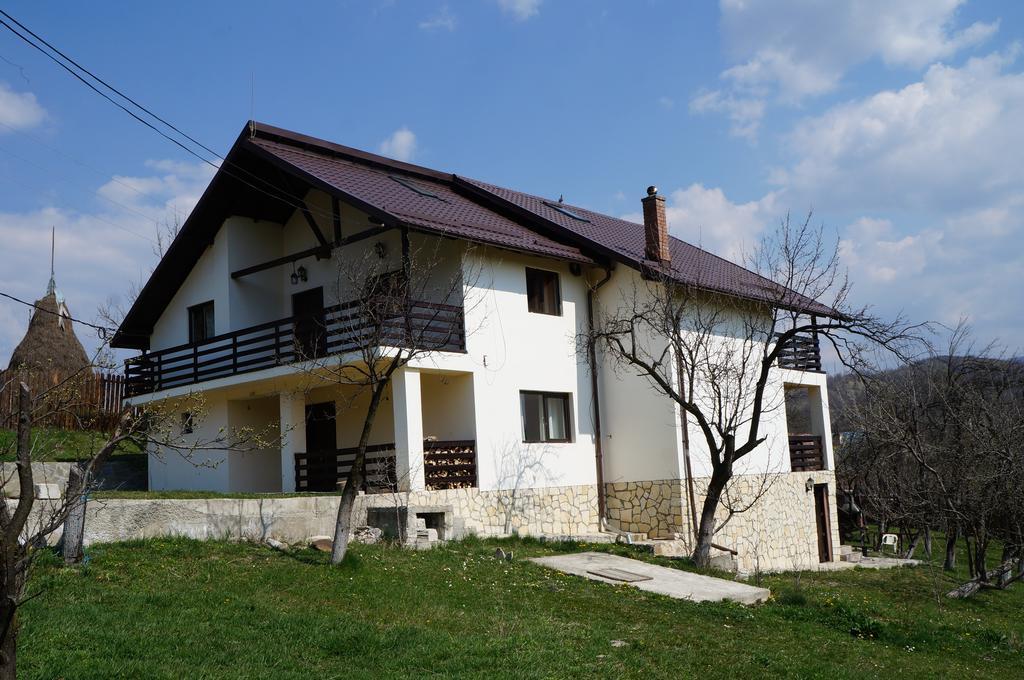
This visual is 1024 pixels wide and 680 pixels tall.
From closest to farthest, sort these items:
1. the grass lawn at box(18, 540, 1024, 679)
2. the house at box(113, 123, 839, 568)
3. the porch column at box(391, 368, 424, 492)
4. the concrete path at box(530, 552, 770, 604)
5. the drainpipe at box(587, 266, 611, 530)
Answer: the grass lawn at box(18, 540, 1024, 679), the concrete path at box(530, 552, 770, 604), the porch column at box(391, 368, 424, 492), the house at box(113, 123, 839, 568), the drainpipe at box(587, 266, 611, 530)

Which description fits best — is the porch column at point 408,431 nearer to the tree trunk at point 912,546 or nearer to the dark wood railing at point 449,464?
A: the dark wood railing at point 449,464

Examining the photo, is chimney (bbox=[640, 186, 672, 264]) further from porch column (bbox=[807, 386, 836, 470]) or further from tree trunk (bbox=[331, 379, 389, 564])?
tree trunk (bbox=[331, 379, 389, 564])

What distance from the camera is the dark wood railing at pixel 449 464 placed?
18.3 m

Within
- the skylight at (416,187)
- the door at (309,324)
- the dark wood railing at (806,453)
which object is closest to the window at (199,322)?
the door at (309,324)

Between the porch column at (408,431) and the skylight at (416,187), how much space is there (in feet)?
18.1

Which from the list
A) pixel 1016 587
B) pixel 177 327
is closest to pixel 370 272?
pixel 177 327

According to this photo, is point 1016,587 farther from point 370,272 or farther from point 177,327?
point 177,327

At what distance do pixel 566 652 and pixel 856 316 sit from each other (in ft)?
30.7

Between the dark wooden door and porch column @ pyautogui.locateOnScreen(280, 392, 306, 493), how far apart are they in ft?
3.39

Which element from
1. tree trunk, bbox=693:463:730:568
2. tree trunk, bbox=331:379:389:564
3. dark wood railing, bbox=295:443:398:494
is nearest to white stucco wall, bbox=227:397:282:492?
dark wood railing, bbox=295:443:398:494

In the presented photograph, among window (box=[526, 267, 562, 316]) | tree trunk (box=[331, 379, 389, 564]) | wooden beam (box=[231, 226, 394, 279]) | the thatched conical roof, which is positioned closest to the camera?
tree trunk (box=[331, 379, 389, 564])

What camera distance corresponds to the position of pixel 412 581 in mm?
12664

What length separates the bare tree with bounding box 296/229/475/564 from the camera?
16641 mm

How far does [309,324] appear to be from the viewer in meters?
21.1
